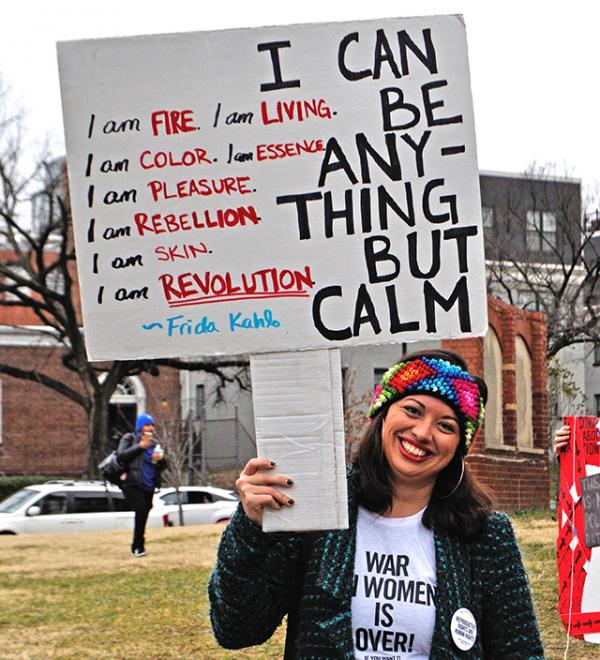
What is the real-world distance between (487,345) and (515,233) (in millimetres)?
24231

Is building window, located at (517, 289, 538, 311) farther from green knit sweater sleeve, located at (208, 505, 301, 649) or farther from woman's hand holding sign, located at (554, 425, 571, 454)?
green knit sweater sleeve, located at (208, 505, 301, 649)

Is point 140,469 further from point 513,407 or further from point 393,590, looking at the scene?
point 393,590

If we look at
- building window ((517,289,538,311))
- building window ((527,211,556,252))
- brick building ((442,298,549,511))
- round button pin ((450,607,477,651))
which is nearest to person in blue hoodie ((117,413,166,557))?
brick building ((442,298,549,511))

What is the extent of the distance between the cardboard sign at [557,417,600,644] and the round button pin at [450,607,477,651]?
435 cm

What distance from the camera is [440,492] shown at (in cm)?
337

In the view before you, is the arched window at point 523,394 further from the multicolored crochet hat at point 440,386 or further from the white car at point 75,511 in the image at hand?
the multicolored crochet hat at point 440,386

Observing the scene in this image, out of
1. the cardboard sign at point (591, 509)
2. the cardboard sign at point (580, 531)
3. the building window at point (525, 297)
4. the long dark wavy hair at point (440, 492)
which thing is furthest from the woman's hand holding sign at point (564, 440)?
the building window at point (525, 297)

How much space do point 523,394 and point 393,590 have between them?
48.7ft

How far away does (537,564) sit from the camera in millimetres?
10172

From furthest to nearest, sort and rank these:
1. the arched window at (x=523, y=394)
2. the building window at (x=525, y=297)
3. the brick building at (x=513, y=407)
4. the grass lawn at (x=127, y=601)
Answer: the building window at (x=525, y=297) < the arched window at (x=523, y=394) < the brick building at (x=513, y=407) < the grass lawn at (x=127, y=601)

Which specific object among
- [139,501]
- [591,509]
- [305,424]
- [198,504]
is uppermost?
[305,424]

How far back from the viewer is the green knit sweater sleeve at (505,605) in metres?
3.25

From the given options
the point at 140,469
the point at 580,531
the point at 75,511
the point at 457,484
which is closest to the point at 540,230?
the point at 75,511

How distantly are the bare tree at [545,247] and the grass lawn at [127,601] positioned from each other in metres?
21.2
